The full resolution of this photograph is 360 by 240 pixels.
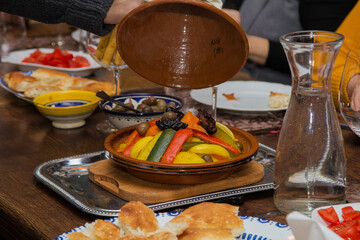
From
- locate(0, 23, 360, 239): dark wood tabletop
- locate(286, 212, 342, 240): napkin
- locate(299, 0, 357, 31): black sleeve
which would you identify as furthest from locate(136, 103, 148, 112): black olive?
locate(299, 0, 357, 31): black sleeve

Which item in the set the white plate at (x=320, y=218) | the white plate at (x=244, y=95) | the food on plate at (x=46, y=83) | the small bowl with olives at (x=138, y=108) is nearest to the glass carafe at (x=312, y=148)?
the white plate at (x=320, y=218)

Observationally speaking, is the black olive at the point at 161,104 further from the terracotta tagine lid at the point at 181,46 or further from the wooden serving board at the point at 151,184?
the wooden serving board at the point at 151,184

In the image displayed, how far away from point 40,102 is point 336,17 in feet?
6.04

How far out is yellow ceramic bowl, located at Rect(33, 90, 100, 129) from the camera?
1.57 meters

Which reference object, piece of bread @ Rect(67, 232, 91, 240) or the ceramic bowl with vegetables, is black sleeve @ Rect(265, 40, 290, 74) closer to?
the ceramic bowl with vegetables

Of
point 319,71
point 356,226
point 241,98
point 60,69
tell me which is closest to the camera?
point 356,226

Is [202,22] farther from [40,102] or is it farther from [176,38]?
[40,102]

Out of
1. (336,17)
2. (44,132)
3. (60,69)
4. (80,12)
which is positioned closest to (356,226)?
(44,132)

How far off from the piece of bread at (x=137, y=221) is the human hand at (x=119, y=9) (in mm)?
991

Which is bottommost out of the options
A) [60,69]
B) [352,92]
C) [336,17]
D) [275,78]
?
[275,78]

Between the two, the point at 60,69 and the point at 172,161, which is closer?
the point at 172,161

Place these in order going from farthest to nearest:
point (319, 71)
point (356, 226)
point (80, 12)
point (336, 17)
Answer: point (336, 17), point (80, 12), point (319, 71), point (356, 226)

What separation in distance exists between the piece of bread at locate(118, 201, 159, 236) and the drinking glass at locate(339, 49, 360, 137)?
1.81ft

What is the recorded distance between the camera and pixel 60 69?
2262 millimetres
